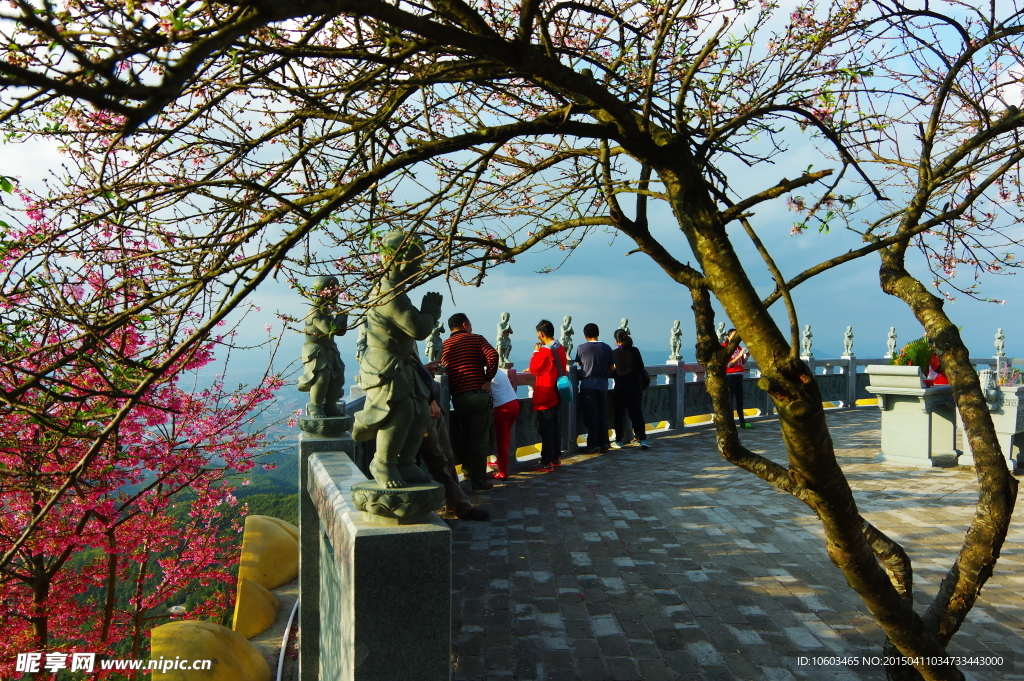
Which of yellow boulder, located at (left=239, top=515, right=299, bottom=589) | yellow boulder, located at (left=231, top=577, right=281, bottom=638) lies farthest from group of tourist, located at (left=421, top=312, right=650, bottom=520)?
yellow boulder, located at (left=231, top=577, right=281, bottom=638)

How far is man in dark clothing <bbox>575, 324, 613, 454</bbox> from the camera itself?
41.6 ft

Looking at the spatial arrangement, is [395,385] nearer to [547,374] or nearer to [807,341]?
[547,374]

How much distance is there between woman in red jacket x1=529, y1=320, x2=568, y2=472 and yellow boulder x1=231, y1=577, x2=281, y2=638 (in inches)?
227

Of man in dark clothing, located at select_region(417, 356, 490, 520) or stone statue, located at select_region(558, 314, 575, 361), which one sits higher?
stone statue, located at select_region(558, 314, 575, 361)

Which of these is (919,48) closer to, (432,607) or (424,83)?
(424,83)

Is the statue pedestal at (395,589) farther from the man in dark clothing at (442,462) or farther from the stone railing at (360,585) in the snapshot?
the man in dark clothing at (442,462)

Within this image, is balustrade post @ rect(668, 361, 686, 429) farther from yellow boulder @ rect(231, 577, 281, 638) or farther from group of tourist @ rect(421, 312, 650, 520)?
yellow boulder @ rect(231, 577, 281, 638)

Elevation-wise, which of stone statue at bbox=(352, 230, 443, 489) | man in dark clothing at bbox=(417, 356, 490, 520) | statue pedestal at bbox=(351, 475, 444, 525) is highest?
stone statue at bbox=(352, 230, 443, 489)

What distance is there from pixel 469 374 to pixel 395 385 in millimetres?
5700

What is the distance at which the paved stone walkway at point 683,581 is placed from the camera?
4945 millimetres

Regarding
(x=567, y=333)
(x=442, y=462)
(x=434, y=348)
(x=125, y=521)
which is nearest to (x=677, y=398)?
(x=567, y=333)

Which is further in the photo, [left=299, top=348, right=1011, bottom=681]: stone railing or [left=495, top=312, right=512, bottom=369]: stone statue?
[left=495, top=312, right=512, bottom=369]: stone statue

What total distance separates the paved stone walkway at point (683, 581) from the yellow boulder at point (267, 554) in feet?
5.94

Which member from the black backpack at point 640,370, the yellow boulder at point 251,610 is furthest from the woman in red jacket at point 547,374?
the yellow boulder at point 251,610
